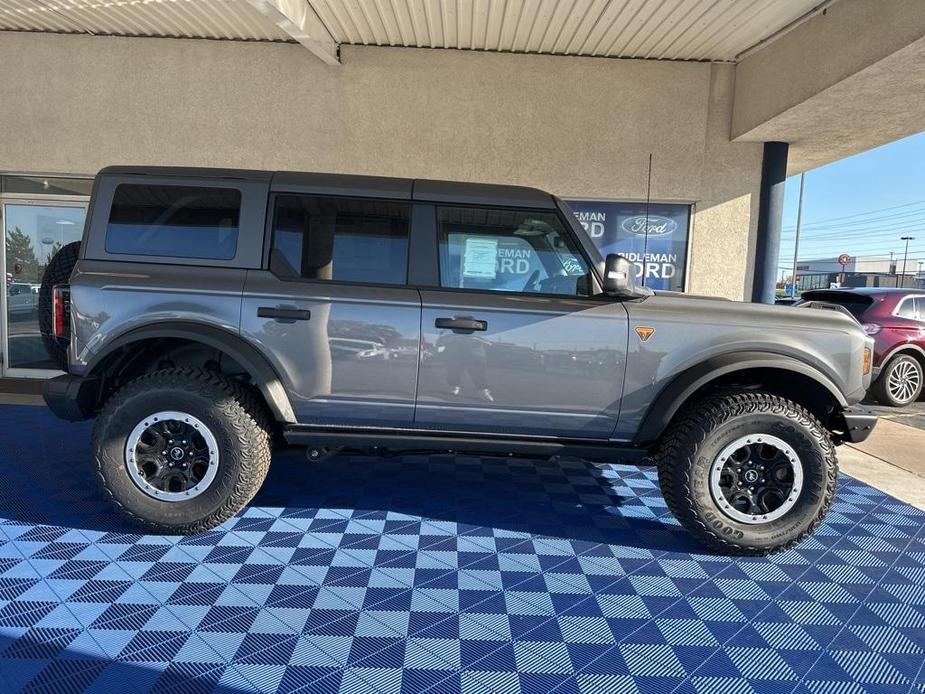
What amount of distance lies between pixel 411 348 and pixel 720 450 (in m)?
1.77

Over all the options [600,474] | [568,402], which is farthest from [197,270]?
[600,474]

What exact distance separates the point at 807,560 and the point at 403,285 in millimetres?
2743

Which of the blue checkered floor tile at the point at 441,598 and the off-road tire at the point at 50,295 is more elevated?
the off-road tire at the point at 50,295

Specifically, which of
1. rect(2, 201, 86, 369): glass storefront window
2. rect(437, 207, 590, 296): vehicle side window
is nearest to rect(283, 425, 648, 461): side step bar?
rect(437, 207, 590, 296): vehicle side window

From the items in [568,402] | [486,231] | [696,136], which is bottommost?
[568,402]

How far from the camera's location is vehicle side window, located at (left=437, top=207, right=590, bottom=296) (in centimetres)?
340

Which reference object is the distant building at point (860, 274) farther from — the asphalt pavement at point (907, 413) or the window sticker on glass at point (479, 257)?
the window sticker on glass at point (479, 257)

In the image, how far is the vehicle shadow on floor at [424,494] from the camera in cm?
360

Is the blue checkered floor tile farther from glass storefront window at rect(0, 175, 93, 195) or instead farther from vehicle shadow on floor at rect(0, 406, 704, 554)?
glass storefront window at rect(0, 175, 93, 195)

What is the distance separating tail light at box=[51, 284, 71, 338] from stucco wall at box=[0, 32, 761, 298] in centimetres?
411

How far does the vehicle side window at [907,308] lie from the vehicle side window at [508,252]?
25.3ft

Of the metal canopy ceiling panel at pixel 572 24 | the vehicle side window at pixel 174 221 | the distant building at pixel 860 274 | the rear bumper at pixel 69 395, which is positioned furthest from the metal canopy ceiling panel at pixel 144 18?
the distant building at pixel 860 274

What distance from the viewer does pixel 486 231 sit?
3.45 metres

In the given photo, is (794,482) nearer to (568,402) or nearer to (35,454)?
(568,402)
